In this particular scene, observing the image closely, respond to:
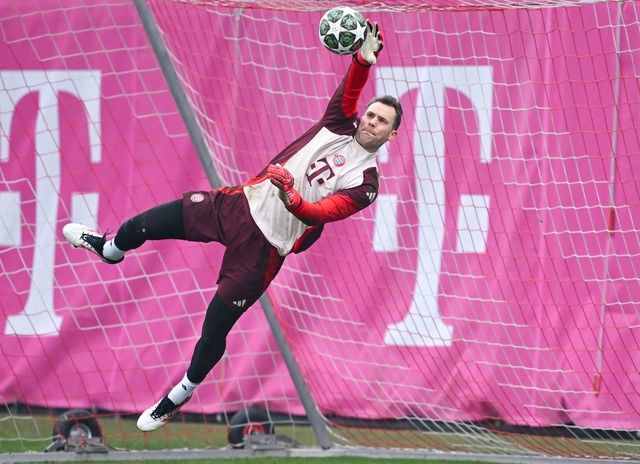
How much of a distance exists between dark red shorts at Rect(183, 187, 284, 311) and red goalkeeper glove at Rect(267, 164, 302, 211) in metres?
0.51

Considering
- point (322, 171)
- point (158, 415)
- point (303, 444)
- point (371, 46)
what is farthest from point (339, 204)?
point (303, 444)

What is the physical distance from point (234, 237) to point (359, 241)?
2.17 metres

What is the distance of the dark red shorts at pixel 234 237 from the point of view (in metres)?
5.00

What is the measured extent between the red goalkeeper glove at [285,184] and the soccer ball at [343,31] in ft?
2.29

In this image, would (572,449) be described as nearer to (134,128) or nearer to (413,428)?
(413,428)

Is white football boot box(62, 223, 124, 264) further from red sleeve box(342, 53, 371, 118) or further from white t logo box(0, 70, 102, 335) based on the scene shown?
white t logo box(0, 70, 102, 335)

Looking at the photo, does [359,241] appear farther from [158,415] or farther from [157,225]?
[157,225]

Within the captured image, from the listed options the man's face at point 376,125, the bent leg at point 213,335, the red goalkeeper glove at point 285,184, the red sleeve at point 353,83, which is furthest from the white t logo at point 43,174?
the red goalkeeper glove at point 285,184

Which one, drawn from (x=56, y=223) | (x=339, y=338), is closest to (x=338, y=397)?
(x=339, y=338)

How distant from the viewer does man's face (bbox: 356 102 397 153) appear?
16.1 feet

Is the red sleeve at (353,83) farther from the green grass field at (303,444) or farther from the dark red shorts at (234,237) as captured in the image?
the green grass field at (303,444)

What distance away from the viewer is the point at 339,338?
23.4ft

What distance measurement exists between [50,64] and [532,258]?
3.60m

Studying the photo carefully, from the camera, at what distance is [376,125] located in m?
4.91
